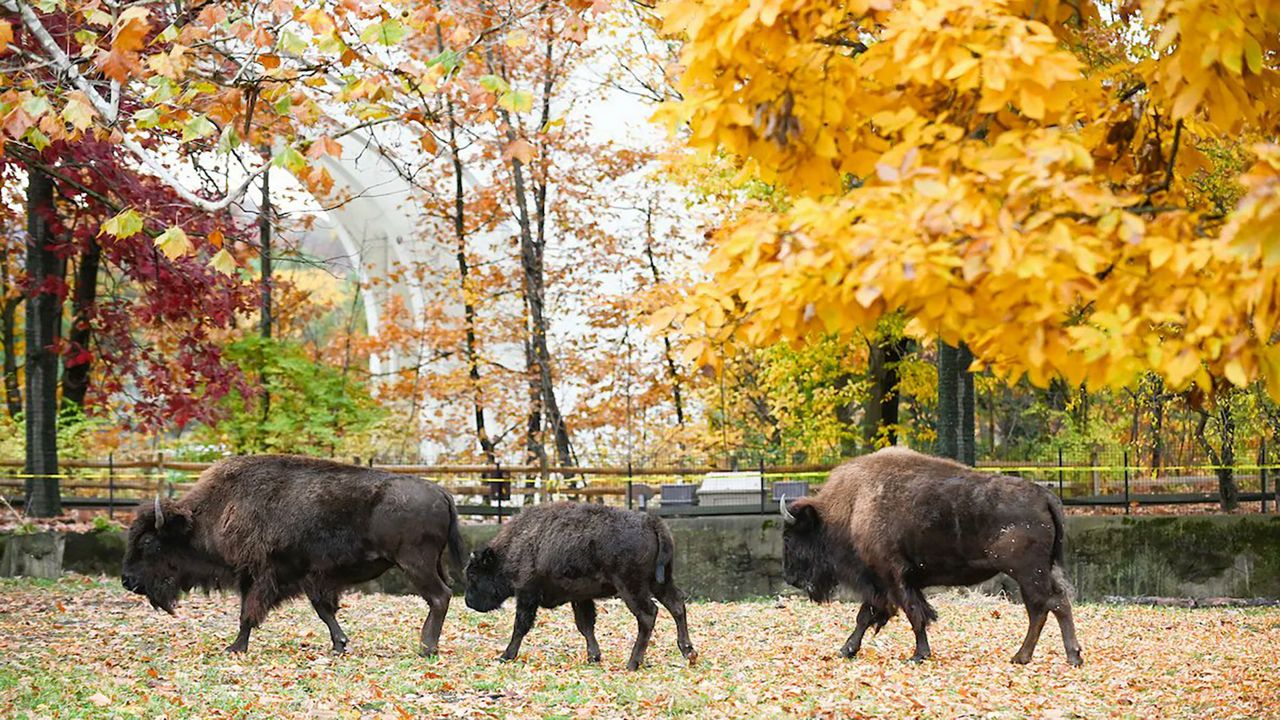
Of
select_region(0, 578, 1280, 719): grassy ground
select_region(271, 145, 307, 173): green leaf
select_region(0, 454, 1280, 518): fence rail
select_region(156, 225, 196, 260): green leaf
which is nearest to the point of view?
select_region(156, 225, 196, 260): green leaf

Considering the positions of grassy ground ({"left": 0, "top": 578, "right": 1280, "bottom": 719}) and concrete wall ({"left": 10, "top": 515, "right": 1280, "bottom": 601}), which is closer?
grassy ground ({"left": 0, "top": 578, "right": 1280, "bottom": 719})

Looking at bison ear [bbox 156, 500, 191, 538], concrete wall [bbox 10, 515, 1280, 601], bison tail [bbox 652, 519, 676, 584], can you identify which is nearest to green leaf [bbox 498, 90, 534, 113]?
bison tail [bbox 652, 519, 676, 584]

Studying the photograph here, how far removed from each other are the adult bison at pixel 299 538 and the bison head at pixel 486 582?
22 cm

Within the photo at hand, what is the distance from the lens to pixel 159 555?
1201 centimetres

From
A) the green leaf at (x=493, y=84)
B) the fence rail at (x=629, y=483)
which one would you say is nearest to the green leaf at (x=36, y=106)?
the green leaf at (x=493, y=84)

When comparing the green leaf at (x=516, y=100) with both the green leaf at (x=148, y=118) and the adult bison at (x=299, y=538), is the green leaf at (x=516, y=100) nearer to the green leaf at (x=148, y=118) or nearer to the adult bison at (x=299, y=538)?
the green leaf at (x=148, y=118)

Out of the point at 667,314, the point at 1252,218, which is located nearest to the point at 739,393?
the point at 667,314

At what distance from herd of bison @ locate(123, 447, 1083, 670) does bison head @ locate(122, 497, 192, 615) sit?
11 millimetres

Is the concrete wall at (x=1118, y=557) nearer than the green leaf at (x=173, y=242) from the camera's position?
No

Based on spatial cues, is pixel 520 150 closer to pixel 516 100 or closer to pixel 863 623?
pixel 516 100

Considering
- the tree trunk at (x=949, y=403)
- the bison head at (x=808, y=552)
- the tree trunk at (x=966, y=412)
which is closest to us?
the bison head at (x=808, y=552)

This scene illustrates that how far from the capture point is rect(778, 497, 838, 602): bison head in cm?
1283

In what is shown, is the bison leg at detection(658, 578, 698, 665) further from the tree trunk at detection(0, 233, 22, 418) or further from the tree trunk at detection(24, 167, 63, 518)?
the tree trunk at detection(0, 233, 22, 418)

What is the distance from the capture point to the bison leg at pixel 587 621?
11336mm
